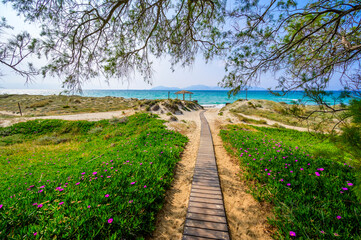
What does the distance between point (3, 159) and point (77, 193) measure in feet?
23.4

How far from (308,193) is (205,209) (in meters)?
2.31

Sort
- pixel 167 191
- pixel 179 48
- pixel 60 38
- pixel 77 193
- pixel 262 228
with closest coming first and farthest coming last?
pixel 262 228, pixel 77 193, pixel 167 191, pixel 60 38, pixel 179 48

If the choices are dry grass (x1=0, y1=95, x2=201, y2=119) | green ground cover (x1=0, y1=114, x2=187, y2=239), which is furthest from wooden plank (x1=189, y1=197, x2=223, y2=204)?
dry grass (x1=0, y1=95, x2=201, y2=119)

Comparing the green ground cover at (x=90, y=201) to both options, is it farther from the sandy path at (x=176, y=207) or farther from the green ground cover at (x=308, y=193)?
the green ground cover at (x=308, y=193)

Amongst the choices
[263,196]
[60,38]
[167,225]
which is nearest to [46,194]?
[167,225]

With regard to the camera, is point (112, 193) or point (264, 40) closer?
point (112, 193)

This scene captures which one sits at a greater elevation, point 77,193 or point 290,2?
point 290,2

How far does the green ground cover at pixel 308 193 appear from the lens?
227cm

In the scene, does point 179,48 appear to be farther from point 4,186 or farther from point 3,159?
point 3,159

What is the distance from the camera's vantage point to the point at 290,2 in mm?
3654

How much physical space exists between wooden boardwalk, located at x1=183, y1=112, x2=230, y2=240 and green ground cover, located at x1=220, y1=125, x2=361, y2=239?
932mm

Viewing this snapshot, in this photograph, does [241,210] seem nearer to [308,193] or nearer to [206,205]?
[206,205]

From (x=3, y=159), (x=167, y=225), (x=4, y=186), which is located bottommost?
(x=3, y=159)

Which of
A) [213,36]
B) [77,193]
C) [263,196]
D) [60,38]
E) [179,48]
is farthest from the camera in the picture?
[179,48]
